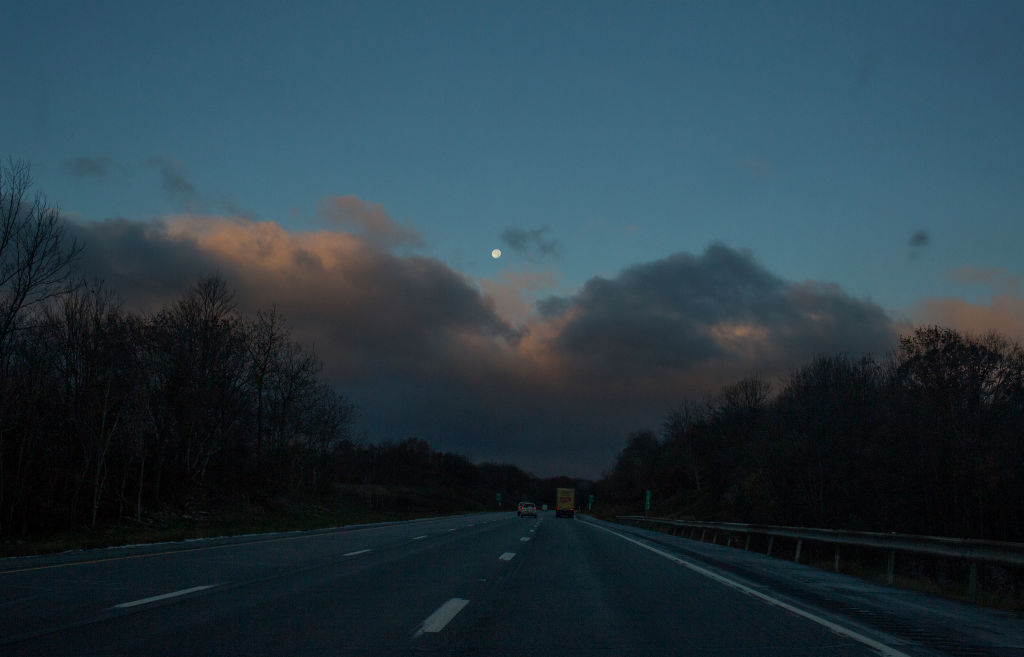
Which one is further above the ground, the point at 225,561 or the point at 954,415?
the point at 954,415

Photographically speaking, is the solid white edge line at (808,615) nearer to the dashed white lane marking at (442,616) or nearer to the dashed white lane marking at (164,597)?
the dashed white lane marking at (442,616)

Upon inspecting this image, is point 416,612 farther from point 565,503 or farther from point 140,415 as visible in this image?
point 565,503

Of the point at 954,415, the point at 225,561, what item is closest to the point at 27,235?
the point at 225,561

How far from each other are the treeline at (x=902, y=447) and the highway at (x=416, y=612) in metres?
33.5

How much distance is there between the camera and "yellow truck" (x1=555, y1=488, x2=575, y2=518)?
291 ft

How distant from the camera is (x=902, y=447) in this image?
47062mm

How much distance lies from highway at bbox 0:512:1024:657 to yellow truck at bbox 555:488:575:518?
7423cm

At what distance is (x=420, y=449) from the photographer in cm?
19725

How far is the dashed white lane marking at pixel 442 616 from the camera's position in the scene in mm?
7754

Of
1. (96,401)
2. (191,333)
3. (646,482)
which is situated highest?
(191,333)

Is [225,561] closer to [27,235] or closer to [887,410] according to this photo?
[27,235]

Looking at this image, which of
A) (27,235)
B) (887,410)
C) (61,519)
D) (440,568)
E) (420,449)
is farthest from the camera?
(420,449)

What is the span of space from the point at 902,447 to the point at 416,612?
4562 cm

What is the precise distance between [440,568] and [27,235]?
24.5m
